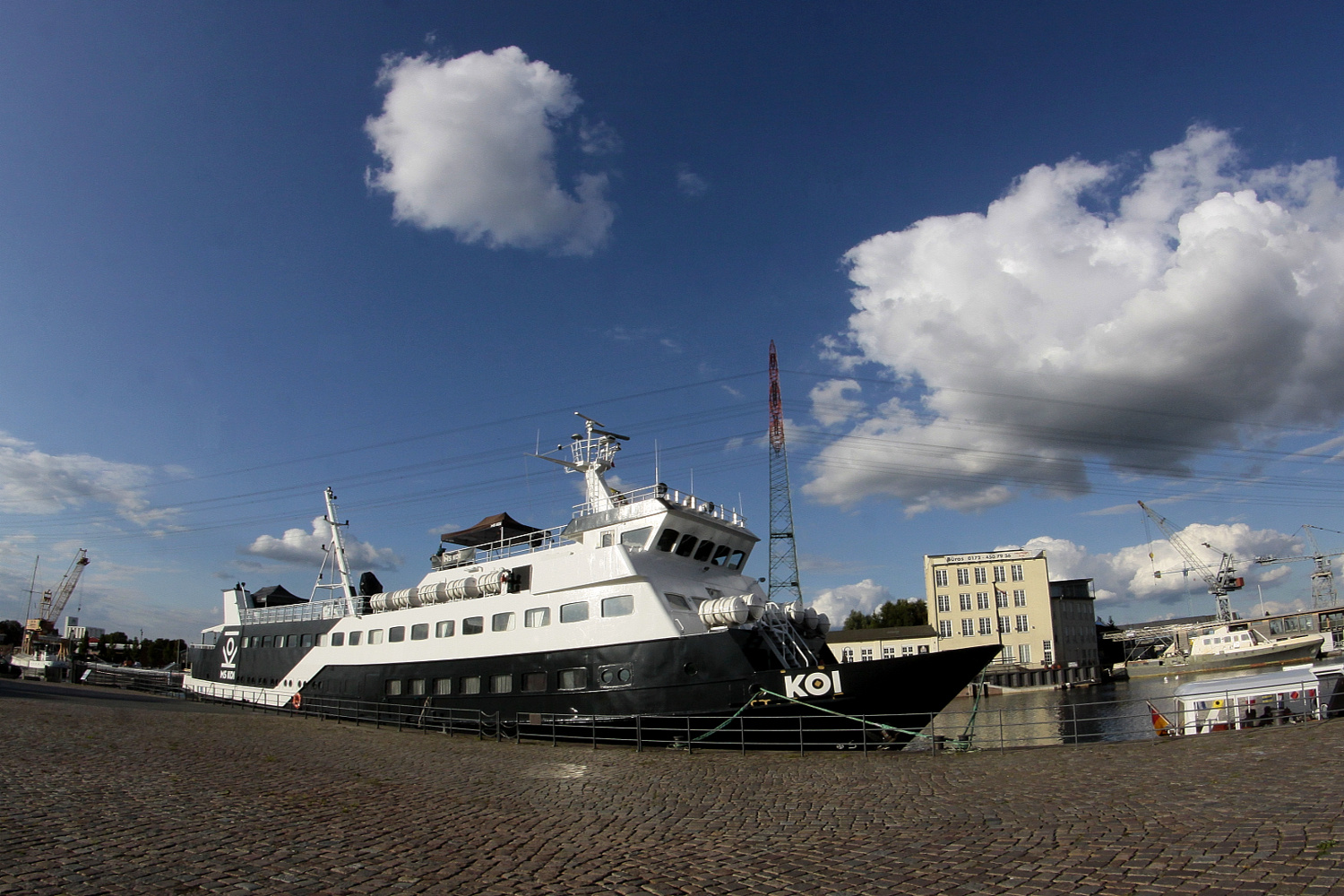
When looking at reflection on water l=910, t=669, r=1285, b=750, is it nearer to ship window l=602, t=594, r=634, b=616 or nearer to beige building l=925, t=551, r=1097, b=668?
beige building l=925, t=551, r=1097, b=668

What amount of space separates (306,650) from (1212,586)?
114m

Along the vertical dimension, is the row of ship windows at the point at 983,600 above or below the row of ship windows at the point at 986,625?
above

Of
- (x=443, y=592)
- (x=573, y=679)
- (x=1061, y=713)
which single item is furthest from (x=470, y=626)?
(x=1061, y=713)

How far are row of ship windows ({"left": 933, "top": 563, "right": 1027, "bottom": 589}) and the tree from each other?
18.5m

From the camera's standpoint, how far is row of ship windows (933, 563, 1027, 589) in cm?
6431

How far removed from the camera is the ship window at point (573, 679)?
1855 centimetres

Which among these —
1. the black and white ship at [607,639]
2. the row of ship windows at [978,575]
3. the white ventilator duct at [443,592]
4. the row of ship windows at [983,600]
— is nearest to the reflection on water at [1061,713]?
the black and white ship at [607,639]

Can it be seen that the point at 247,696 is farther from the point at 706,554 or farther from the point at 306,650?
the point at 706,554

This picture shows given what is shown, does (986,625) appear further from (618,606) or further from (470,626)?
(618,606)

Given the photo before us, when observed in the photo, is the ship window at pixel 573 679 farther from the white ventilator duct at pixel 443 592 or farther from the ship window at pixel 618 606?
the white ventilator duct at pixel 443 592

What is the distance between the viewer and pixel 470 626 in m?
22.1

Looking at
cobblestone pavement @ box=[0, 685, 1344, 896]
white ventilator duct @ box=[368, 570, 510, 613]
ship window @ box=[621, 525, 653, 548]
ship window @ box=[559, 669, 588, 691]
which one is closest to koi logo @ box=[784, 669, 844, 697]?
cobblestone pavement @ box=[0, 685, 1344, 896]

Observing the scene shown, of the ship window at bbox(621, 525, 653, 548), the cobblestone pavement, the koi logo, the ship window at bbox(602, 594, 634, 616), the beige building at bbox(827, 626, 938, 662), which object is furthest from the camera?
the beige building at bbox(827, 626, 938, 662)

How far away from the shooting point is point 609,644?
721 inches
